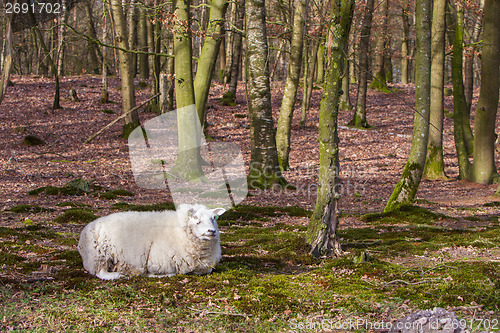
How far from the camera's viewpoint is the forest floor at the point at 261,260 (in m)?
4.44

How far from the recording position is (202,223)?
5.36 m

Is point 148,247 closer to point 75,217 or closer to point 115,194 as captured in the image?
point 75,217

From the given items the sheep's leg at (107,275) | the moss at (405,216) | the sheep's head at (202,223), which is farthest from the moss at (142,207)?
the sheep's head at (202,223)

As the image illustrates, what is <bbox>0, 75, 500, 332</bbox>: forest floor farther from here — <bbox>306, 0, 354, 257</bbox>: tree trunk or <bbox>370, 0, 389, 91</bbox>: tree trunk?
<bbox>370, 0, 389, 91</bbox>: tree trunk

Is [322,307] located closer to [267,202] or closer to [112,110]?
[267,202]

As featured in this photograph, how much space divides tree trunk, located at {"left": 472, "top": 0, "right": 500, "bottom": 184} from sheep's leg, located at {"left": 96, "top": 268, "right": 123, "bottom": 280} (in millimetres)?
14150

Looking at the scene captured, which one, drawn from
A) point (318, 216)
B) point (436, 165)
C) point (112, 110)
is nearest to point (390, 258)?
point (318, 216)

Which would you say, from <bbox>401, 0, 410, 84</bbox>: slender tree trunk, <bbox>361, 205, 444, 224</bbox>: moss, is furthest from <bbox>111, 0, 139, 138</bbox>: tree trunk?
<bbox>401, 0, 410, 84</bbox>: slender tree trunk

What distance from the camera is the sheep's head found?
532cm

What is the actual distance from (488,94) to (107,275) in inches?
566

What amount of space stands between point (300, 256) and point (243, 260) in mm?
860

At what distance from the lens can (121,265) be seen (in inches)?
217

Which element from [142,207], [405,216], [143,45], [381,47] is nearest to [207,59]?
[142,207]

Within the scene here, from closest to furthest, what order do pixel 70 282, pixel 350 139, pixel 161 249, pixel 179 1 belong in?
pixel 70 282, pixel 161 249, pixel 179 1, pixel 350 139
